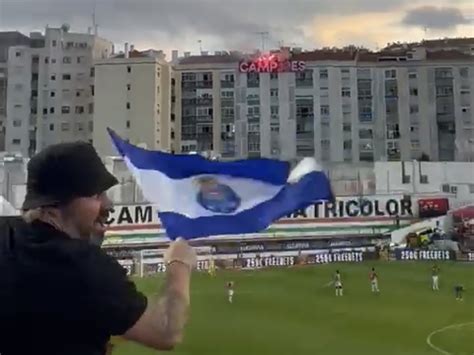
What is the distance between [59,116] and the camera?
24047 millimetres

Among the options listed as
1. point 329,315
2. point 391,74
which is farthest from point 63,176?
point 391,74

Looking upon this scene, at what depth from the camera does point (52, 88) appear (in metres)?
23.9

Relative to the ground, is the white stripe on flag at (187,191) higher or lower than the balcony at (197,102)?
lower

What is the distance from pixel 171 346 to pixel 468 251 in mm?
16199

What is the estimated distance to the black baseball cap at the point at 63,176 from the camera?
30.2 inches

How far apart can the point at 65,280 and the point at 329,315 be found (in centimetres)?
1028

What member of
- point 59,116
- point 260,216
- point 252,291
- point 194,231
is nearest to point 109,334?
point 194,231

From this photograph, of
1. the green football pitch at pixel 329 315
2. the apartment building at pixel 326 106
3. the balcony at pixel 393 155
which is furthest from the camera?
the apartment building at pixel 326 106

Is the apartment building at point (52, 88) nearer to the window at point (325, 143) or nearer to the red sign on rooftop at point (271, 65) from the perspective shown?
the red sign on rooftop at point (271, 65)

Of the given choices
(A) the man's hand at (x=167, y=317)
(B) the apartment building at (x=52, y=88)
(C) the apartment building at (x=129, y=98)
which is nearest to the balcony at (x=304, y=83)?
(C) the apartment building at (x=129, y=98)

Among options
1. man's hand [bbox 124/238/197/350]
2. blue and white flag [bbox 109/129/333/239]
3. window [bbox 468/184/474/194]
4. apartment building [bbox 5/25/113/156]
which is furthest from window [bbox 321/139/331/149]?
man's hand [bbox 124/238/197/350]

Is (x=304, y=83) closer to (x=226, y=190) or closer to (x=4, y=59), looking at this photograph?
(x=4, y=59)

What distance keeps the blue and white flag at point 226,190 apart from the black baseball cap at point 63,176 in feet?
2.17

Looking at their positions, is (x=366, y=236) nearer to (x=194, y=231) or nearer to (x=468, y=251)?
(x=468, y=251)
